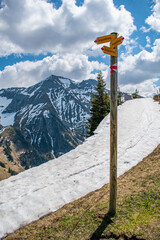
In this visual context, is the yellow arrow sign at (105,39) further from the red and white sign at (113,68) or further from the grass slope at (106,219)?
the grass slope at (106,219)

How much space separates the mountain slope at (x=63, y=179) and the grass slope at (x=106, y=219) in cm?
52

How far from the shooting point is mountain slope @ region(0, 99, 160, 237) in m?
5.91

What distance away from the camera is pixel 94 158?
34.9 ft

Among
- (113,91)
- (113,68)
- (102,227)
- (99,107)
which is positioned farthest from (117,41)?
(99,107)

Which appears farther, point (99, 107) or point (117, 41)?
point (99, 107)

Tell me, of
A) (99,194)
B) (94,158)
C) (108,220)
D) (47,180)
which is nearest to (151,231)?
(108,220)

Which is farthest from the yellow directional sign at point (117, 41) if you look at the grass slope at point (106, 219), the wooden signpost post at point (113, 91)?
the grass slope at point (106, 219)

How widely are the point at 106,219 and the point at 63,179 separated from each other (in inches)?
153

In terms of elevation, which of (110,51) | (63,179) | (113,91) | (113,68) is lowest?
(63,179)

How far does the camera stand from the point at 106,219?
4727 millimetres

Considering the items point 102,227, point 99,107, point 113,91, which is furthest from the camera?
point 99,107

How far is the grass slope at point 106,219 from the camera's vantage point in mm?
4156

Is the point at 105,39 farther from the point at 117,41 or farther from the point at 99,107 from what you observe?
the point at 99,107

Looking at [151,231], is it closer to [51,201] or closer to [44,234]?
[44,234]
